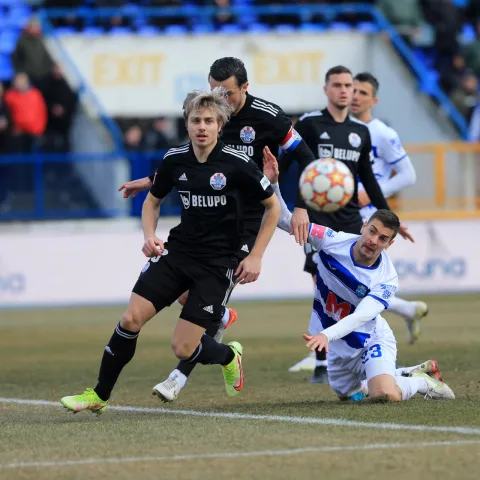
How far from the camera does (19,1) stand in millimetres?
22297

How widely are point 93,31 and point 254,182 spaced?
14.7m

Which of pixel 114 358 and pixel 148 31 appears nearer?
pixel 114 358

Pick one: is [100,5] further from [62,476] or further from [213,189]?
[62,476]

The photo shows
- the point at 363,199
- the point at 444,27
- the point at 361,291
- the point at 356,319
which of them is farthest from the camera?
the point at 444,27

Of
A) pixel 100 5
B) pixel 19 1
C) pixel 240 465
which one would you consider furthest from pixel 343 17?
pixel 240 465

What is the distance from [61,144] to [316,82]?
5259 millimetres

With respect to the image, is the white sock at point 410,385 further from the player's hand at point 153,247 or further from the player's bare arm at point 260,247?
the player's hand at point 153,247

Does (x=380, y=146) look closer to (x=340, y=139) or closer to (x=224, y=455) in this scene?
(x=340, y=139)

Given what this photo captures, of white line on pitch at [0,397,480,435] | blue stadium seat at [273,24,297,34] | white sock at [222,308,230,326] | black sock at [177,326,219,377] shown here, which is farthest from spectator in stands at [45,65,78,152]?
Result: black sock at [177,326,219,377]

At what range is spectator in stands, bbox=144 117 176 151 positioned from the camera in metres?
19.2

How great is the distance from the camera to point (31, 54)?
20.2 m

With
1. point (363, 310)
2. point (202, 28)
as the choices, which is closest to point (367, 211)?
point (363, 310)

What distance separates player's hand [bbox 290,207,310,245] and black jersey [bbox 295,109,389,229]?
5.47 feet

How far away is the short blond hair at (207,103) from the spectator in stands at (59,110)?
1183 centimetres
